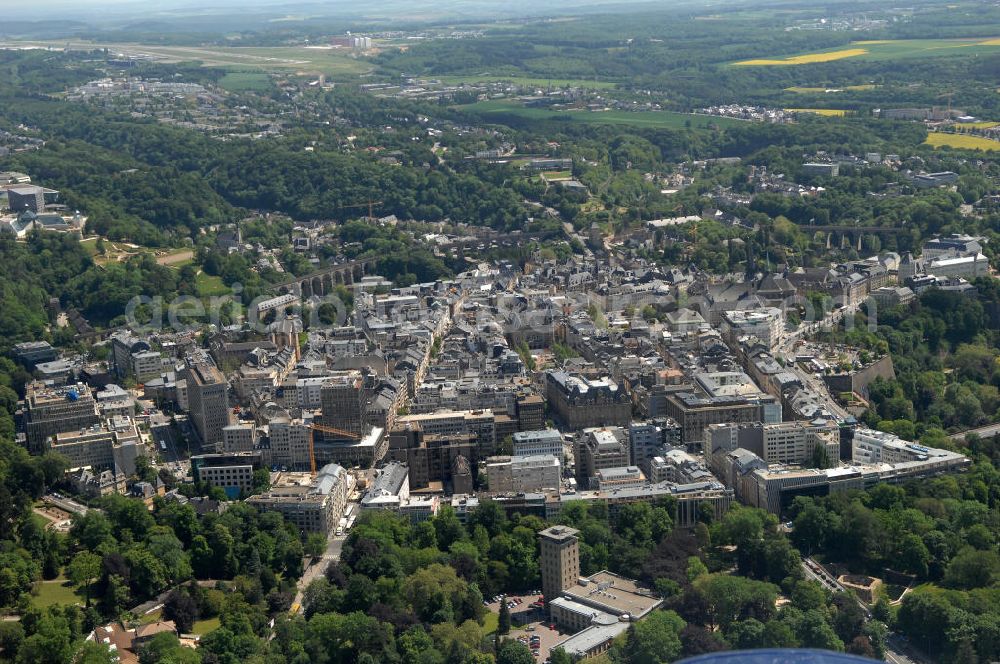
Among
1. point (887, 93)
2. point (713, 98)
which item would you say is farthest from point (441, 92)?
point (887, 93)

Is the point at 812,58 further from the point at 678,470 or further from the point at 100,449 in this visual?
the point at 100,449

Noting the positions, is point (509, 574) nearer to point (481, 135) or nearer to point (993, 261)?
point (993, 261)

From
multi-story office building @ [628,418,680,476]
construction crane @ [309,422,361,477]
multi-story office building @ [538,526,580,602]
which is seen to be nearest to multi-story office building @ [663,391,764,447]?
multi-story office building @ [628,418,680,476]

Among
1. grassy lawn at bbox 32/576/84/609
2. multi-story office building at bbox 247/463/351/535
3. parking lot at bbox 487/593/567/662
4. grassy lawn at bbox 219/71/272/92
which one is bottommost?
parking lot at bbox 487/593/567/662

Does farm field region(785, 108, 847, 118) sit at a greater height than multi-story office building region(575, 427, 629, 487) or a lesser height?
greater

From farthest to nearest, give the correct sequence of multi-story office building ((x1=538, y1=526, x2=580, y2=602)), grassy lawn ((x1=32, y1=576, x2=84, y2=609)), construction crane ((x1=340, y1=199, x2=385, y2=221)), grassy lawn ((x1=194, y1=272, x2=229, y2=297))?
construction crane ((x1=340, y1=199, x2=385, y2=221)) < grassy lawn ((x1=194, y1=272, x2=229, y2=297)) < multi-story office building ((x1=538, y1=526, x2=580, y2=602)) < grassy lawn ((x1=32, y1=576, x2=84, y2=609))

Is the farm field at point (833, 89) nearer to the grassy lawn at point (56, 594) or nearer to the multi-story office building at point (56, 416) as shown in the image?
the multi-story office building at point (56, 416)

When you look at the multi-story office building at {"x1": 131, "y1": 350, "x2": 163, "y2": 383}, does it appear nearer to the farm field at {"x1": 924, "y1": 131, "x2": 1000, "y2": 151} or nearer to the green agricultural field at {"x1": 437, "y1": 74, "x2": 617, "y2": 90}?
the farm field at {"x1": 924, "y1": 131, "x2": 1000, "y2": 151}

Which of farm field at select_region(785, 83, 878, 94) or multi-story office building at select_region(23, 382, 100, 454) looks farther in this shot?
Answer: farm field at select_region(785, 83, 878, 94)
